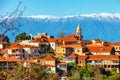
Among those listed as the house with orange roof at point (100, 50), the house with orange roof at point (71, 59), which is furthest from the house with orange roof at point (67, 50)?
the house with orange roof at point (71, 59)

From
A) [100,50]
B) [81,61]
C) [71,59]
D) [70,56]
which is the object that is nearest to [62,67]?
[81,61]

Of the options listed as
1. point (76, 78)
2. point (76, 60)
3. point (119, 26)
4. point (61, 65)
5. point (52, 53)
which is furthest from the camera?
point (119, 26)

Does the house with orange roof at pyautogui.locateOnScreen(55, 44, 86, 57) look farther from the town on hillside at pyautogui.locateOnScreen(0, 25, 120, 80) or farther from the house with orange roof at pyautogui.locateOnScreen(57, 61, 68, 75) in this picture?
the house with orange roof at pyautogui.locateOnScreen(57, 61, 68, 75)

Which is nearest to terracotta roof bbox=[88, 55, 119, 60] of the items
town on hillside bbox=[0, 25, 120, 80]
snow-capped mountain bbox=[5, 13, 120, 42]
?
town on hillside bbox=[0, 25, 120, 80]

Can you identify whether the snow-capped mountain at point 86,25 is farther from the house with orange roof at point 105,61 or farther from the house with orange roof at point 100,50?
the house with orange roof at point 105,61

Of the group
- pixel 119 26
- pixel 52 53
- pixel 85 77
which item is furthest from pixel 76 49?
pixel 119 26

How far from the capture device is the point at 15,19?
4.38 m

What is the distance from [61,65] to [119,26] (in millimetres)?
115382

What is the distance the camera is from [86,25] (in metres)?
154

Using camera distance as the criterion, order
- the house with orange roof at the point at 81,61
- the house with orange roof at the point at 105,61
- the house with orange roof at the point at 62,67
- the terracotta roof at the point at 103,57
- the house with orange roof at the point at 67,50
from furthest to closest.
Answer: the house with orange roof at the point at 67,50 < the terracotta roof at the point at 103,57 < the house with orange roof at the point at 105,61 < the house with orange roof at the point at 81,61 < the house with orange roof at the point at 62,67

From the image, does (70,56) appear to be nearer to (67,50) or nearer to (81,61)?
(81,61)

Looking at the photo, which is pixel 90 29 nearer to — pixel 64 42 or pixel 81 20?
pixel 81 20

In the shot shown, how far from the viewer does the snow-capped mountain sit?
136 meters

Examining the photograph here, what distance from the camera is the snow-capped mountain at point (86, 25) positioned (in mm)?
135837
